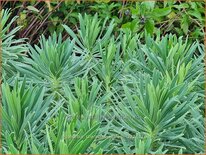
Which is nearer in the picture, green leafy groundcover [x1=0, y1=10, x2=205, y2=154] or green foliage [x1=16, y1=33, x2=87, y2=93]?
green leafy groundcover [x1=0, y1=10, x2=205, y2=154]

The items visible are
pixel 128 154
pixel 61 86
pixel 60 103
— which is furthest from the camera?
pixel 61 86

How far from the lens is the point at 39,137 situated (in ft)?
2.45

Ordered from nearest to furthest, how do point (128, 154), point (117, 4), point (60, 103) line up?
1. point (128, 154)
2. point (60, 103)
3. point (117, 4)

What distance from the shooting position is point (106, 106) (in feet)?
2.80

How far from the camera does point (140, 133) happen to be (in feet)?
2.42

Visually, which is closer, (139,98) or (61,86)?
(139,98)

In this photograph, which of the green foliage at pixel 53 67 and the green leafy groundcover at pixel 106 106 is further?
the green foliage at pixel 53 67

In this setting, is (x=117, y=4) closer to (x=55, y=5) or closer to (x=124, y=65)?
(x=55, y=5)

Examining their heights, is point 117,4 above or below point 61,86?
below

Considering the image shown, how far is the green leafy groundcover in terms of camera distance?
26.8 inches

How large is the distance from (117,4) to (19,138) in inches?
72.9

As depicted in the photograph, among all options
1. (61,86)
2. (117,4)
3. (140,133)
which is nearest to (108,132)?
(140,133)

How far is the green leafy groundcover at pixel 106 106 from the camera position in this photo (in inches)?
26.8

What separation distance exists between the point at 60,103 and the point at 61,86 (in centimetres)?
11
